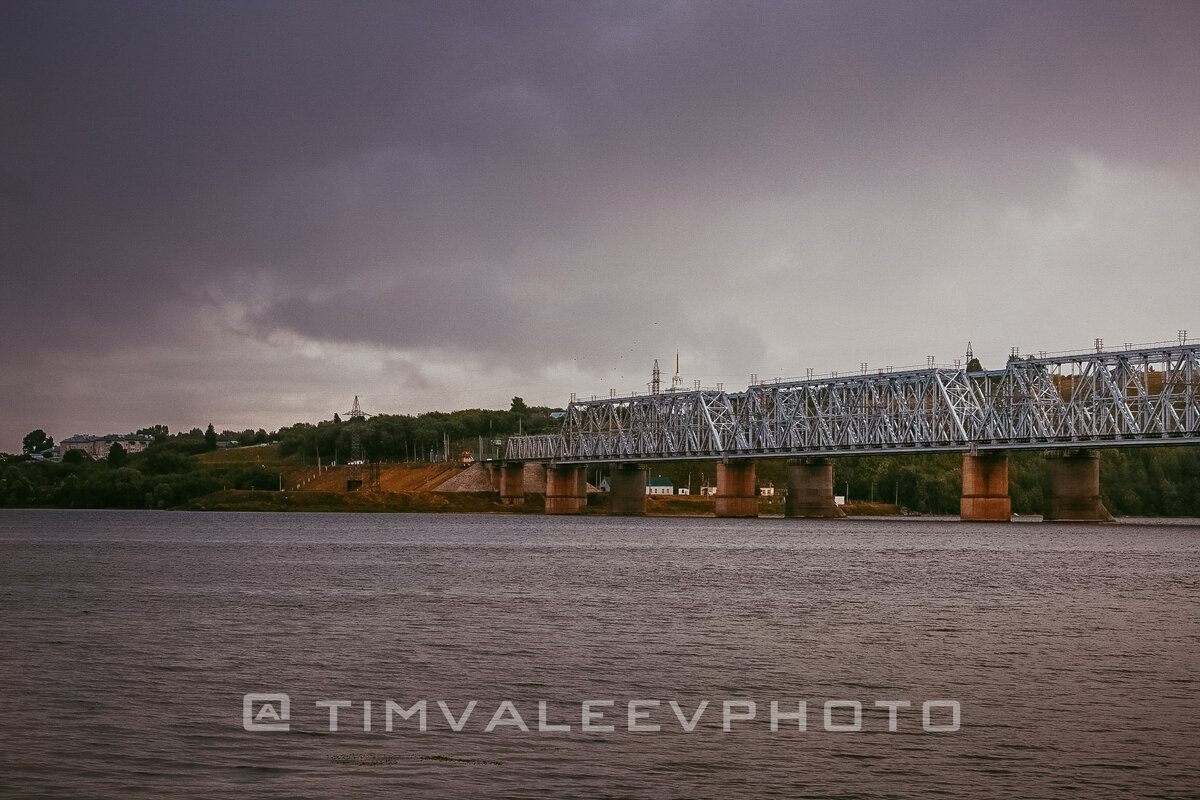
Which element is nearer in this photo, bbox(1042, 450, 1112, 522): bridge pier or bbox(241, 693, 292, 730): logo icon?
bbox(241, 693, 292, 730): logo icon

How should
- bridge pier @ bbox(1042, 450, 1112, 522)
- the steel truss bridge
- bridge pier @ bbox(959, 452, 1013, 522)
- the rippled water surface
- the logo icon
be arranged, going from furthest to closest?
bridge pier @ bbox(959, 452, 1013, 522) < bridge pier @ bbox(1042, 450, 1112, 522) < the steel truss bridge < the logo icon < the rippled water surface

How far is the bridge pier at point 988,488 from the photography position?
580 feet

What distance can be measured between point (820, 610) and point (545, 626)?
43.0 feet

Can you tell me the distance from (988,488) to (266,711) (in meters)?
162

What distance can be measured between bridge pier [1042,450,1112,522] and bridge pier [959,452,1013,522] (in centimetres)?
607

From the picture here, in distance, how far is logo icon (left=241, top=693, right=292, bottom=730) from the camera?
27.1m

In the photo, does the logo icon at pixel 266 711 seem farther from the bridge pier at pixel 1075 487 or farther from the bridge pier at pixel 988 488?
the bridge pier at pixel 988 488

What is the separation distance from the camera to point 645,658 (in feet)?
123

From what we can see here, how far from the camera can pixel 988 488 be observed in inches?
7047

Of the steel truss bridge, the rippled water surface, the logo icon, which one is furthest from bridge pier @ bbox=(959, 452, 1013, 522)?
the logo icon

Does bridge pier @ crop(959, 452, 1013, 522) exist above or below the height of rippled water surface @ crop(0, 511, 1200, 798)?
above

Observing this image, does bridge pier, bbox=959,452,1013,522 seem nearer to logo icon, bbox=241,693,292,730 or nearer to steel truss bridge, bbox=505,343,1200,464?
steel truss bridge, bbox=505,343,1200,464

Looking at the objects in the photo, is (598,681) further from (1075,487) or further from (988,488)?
(988,488)

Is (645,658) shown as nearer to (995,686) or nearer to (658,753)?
(995,686)
